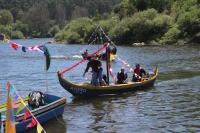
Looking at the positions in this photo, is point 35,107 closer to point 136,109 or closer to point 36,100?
point 36,100

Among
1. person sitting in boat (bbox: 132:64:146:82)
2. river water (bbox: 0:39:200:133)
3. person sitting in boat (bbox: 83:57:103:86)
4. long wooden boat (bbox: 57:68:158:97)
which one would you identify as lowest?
river water (bbox: 0:39:200:133)

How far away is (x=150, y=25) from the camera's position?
9812 centimetres

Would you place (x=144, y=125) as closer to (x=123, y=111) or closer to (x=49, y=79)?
(x=123, y=111)

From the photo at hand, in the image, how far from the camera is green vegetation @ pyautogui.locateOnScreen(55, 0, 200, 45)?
91.9 m

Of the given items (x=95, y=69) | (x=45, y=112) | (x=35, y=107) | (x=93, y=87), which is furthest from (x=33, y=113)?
(x=95, y=69)

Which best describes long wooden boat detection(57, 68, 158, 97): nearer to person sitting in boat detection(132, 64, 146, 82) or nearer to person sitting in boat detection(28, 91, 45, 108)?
person sitting in boat detection(132, 64, 146, 82)

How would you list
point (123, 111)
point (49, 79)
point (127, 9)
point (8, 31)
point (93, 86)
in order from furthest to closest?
point (8, 31), point (127, 9), point (49, 79), point (93, 86), point (123, 111)

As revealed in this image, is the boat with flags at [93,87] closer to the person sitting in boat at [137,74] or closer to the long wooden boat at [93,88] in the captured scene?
the long wooden boat at [93,88]

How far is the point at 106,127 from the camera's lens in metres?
20.2

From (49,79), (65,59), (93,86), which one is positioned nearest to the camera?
(93,86)

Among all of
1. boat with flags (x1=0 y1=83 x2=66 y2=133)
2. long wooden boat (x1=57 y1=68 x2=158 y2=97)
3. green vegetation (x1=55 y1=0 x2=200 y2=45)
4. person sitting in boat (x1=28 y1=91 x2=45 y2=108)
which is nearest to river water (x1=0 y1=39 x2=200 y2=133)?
long wooden boat (x1=57 y1=68 x2=158 y2=97)

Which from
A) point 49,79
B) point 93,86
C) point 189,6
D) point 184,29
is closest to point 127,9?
point 189,6

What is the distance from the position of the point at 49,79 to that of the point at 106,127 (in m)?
20.1

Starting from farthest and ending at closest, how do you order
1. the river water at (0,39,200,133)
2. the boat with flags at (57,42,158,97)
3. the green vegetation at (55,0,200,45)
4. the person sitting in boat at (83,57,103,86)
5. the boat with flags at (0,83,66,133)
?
the green vegetation at (55,0,200,45) < the person sitting in boat at (83,57,103,86) < the boat with flags at (57,42,158,97) < the river water at (0,39,200,133) < the boat with flags at (0,83,66,133)
